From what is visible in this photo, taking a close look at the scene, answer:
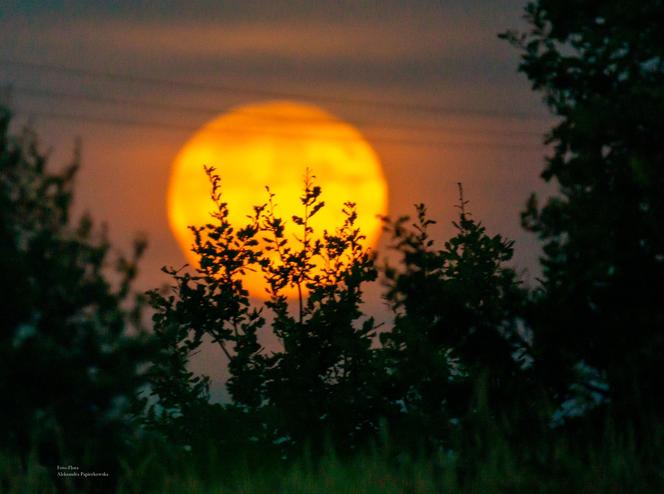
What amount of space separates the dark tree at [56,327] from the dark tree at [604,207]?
218 inches

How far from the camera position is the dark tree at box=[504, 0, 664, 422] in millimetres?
13195

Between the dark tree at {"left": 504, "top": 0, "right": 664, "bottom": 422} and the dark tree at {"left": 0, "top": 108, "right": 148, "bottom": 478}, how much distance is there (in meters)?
5.54

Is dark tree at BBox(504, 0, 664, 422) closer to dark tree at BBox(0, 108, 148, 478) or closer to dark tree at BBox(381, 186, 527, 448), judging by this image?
dark tree at BBox(381, 186, 527, 448)

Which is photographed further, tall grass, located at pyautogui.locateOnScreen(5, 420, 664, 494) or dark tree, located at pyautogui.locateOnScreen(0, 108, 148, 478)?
dark tree, located at pyautogui.locateOnScreen(0, 108, 148, 478)

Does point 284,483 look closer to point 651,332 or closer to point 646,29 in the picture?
point 651,332

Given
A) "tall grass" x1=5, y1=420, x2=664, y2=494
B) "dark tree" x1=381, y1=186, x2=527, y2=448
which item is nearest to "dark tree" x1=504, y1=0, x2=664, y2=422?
"dark tree" x1=381, y1=186, x2=527, y2=448

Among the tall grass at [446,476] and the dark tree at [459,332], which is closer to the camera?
the tall grass at [446,476]

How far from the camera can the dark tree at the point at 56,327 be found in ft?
46.0

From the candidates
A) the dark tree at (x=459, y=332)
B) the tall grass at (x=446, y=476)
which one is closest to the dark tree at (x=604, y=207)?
the dark tree at (x=459, y=332)

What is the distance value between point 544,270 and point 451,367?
6357mm

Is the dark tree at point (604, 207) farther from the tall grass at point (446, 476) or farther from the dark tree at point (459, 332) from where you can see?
the tall grass at point (446, 476)

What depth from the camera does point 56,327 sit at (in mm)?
14742

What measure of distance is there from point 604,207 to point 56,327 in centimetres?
725

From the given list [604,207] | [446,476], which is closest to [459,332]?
[604,207]
